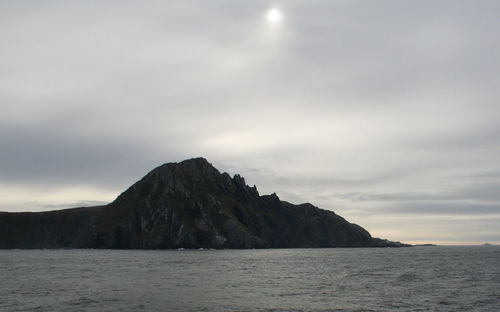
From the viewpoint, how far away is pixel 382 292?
62.5 m

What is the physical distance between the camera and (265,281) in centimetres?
7706

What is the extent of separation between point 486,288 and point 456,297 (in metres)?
14.6

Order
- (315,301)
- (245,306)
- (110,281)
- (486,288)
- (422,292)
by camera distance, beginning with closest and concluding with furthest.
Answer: (245,306) → (315,301) → (422,292) → (486,288) → (110,281)

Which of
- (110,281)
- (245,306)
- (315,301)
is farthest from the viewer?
(110,281)

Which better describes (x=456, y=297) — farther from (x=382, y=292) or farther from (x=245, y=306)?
(x=245, y=306)

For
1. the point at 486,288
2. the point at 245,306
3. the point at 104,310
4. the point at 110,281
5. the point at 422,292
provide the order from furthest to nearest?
the point at 110,281
the point at 486,288
the point at 422,292
the point at 245,306
the point at 104,310

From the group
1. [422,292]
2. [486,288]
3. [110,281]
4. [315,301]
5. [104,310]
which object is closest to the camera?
[104,310]

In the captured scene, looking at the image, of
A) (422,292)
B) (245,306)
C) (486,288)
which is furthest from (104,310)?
(486,288)

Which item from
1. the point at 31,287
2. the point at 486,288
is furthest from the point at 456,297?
the point at 31,287

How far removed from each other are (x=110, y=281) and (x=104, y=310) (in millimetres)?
30359

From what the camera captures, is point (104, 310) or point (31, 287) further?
point (31, 287)

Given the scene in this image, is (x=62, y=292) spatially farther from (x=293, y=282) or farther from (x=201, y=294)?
(x=293, y=282)

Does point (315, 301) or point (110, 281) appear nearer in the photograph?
point (315, 301)

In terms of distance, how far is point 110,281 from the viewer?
7450cm
